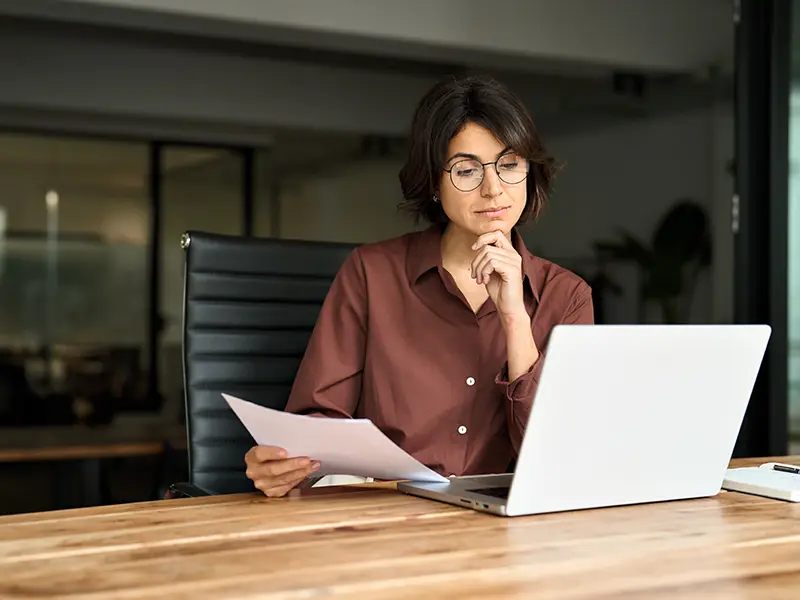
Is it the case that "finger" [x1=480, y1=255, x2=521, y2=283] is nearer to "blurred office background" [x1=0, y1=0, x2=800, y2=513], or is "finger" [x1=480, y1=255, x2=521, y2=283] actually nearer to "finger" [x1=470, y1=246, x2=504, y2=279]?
"finger" [x1=470, y1=246, x2=504, y2=279]

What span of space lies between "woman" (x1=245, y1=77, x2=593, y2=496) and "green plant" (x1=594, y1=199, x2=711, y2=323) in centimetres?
429

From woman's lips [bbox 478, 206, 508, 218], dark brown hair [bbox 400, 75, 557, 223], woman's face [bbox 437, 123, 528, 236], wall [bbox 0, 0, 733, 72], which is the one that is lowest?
woman's lips [bbox 478, 206, 508, 218]

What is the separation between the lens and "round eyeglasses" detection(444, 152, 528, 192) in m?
1.68

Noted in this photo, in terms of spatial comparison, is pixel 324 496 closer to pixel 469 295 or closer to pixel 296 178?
pixel 469 295

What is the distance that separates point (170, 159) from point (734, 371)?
6919 mm

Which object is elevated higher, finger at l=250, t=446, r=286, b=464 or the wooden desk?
finger at l=250, t=446, r=286, b=464

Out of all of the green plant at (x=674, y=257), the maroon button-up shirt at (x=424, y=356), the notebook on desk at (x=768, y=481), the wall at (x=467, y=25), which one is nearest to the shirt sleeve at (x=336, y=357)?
the maroon button-up shirt at (x=424, y=356)

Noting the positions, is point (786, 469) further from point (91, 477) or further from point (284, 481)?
point (91, 477)

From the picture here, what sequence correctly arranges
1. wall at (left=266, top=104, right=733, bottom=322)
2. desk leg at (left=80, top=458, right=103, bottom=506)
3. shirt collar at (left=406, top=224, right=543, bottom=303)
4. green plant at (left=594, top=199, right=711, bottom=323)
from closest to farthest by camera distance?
shirt collar at (left=406, top=224, right=543, bottom=303), desk leg at (left=80, top=458, right=103, bottom=506), wall at (left=266, top=104, right=733, bottom=322), green plant at (left=594, top=199, right=711, bottom=323)

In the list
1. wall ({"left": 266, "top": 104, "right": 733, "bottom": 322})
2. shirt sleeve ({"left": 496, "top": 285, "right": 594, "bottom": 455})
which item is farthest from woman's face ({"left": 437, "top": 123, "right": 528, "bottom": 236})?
wall ({"left": 266, "top": 104, "right": 733, "bottom": 322})

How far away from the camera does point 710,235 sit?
5.87 meters

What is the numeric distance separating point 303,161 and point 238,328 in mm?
7172

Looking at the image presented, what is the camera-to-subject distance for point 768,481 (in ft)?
4.88

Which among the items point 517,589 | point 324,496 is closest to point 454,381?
point 324,496
